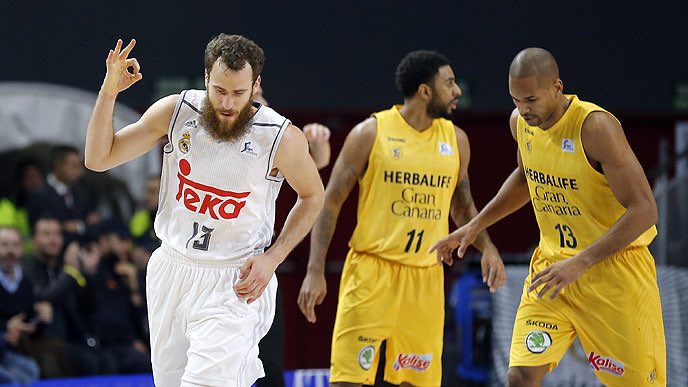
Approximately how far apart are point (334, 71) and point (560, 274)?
710cm

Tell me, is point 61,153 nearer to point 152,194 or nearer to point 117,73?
point 152,194

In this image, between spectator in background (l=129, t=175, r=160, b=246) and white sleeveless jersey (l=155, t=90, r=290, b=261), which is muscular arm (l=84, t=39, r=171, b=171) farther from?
spectator in background (l=129, t=175, r=160, b=246)

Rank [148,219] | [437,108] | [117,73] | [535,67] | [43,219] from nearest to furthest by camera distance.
A: [117,73], [535,67], [437,108], [43,219], [148,219]

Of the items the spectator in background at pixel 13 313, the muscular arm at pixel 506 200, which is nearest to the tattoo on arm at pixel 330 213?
the muscular arm at pixel 506 200

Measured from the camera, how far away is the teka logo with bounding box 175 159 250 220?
5.20m

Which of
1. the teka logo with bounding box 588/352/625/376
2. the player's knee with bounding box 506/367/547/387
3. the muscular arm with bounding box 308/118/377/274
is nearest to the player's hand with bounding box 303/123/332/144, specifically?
the muscular arm with bounding box 308/118/377/274

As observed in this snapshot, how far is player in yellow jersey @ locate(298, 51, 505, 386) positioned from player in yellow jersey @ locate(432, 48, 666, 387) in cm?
83

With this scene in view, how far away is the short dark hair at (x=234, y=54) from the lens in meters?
4.99

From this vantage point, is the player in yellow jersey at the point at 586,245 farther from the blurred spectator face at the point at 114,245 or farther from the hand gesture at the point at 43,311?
the blurred spectator face at the point at 114,245

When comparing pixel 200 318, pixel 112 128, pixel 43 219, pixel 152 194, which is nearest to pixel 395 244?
pixel 200 318

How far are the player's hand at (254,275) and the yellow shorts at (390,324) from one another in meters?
1.51

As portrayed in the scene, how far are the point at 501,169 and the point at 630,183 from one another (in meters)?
7.34

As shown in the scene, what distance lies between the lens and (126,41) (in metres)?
11.4

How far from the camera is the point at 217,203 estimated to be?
17.1 feet
